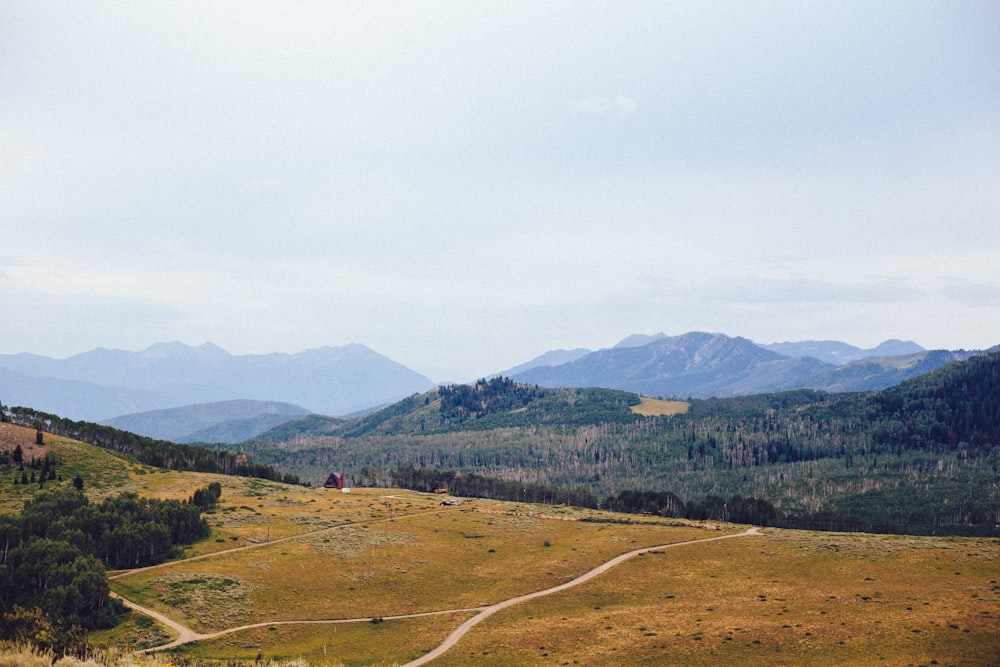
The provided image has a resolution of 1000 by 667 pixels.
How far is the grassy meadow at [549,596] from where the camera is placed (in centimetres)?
6862

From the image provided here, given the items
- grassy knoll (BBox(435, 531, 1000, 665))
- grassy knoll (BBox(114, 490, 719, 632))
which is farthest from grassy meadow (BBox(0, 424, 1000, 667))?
grassy knoll (BBox(114, 490, 719, 632))

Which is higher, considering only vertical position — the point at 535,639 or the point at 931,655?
the point at 931,655

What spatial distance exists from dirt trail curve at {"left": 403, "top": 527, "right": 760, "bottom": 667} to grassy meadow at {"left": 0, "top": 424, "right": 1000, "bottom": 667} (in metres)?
1.51

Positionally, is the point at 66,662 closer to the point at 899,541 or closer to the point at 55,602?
the point at 55,602

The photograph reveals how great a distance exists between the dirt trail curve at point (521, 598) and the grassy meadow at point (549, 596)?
1512mm

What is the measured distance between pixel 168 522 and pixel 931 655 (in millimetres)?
112021

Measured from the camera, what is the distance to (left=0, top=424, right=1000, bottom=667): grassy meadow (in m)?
68.6

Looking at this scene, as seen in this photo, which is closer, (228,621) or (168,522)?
(228,621)

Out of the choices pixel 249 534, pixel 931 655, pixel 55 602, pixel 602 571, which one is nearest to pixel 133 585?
pixel 55 602

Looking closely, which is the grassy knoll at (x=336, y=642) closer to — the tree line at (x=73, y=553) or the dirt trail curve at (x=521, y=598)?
the dirt trail curve at (x=521, y=598)

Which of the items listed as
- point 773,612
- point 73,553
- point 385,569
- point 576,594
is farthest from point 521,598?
point 73,553

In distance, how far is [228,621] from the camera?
81562mm

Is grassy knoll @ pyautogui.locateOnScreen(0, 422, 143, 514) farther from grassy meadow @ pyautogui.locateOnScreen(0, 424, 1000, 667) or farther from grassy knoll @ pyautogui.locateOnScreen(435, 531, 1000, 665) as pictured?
grassy knoll @ pyautogui.locateOnScreen(435, 531, 1000, 665)

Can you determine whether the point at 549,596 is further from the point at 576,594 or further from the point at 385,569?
the point at 385,569
